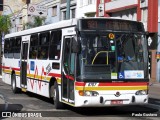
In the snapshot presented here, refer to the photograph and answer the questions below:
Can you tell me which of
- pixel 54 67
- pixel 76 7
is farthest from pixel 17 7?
pixel 54 67

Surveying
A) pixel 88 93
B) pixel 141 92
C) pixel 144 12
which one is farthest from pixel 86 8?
pixel 88 93

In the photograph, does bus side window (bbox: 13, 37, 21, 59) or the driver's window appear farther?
bus side window (bbox: 13, 37, 21, 59)

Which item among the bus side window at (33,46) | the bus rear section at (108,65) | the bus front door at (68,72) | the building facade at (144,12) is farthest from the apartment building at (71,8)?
the bus rear section at (108,65)

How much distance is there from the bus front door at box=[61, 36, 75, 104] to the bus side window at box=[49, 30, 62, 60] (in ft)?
2.05

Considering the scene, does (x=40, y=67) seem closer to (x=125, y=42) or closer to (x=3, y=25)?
(x=125, y=42)

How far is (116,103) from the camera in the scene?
40.7ft

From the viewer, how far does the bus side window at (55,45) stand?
14.4m

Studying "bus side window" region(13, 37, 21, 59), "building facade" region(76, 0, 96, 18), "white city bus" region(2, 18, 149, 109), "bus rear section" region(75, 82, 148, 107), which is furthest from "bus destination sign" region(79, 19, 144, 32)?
"building facade" region(76, 0, 96, 18)

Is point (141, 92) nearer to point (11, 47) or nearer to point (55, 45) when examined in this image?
point (55, 45)

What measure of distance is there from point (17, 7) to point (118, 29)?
212 feet

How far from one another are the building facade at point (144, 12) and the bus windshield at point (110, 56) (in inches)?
780

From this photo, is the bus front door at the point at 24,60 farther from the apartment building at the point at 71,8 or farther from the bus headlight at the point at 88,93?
the apartment building at the point at 71,8

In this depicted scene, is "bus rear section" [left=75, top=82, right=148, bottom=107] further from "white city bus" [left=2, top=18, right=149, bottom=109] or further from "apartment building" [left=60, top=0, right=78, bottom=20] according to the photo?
"apartment building" [left=60, top=0, right=78, bottom=20]

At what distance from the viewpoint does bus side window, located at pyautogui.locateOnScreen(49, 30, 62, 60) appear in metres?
14.4
